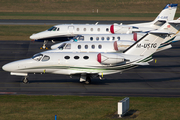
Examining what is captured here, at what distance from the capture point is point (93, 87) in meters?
29.4

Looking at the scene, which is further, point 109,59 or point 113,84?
point 113,84

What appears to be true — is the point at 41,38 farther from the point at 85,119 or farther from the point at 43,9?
the point at 43,9

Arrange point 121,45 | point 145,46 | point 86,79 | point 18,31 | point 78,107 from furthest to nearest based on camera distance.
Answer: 1. point 18,31
2. point 121,45
3. point 145,46
4. point 86,79
5. point 78,107

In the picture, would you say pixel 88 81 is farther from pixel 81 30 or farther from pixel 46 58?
pixel 81 30

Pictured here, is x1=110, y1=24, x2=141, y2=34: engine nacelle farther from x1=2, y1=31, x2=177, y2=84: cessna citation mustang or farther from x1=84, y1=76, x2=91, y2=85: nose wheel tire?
A: x1=84, y1=76, x2=91, y2=85: nose wheel tire

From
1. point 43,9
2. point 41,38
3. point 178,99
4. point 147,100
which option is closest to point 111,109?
point 147,100

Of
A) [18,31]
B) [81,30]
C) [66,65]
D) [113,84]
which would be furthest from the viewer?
[18,31]

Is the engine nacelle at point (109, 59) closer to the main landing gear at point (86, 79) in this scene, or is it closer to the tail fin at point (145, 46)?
the tail fin at point (145, 46)

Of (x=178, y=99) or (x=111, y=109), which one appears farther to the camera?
(x=178, y=99)

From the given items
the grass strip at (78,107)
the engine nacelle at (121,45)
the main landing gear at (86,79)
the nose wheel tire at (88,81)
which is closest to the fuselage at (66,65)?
the main landing gear at (86,79)

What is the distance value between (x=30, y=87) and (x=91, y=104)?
832 cm

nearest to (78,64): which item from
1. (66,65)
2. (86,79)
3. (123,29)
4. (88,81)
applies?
(66,65)

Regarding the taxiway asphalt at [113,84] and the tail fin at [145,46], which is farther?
the tail fin at [145,46]

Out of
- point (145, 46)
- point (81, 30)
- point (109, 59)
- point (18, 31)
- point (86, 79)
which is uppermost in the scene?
point (81, 30)
